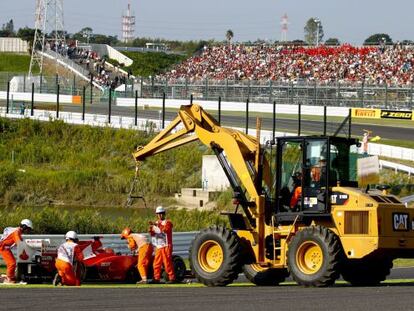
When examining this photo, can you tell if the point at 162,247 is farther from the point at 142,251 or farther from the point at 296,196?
the point at 296,196

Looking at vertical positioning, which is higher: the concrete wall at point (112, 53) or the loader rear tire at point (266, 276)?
the concrete wall at point (112, 53)

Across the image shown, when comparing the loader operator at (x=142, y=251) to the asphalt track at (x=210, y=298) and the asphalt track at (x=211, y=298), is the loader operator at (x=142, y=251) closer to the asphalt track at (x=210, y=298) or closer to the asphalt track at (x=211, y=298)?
the asphalt track at (x=210, y=298)

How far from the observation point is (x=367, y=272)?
62.3 feet

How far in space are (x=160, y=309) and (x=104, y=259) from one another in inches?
274

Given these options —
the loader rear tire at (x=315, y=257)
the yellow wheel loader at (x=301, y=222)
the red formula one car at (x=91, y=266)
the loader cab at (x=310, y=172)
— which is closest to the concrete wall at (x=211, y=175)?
the red formula one car at (x=91, y=266)

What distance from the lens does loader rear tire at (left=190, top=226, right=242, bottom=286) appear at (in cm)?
1842

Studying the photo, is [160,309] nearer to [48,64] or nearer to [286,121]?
[286,121]

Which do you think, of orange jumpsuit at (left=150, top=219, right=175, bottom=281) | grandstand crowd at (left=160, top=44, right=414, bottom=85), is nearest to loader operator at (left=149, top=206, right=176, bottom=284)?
orange jumpsuit at (left=150, top=219, right=175, bottom=281)

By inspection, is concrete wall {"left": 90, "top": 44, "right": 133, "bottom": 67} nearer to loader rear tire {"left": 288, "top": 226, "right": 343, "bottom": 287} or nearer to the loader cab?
the loader cab

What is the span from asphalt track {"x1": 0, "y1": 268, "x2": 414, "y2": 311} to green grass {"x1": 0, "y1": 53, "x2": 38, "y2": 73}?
3081 inches

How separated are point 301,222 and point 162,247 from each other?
337cm

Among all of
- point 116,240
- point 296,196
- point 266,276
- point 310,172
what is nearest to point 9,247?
point 116,240

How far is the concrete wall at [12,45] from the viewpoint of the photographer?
10362cm

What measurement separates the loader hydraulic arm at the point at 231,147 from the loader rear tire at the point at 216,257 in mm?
789
